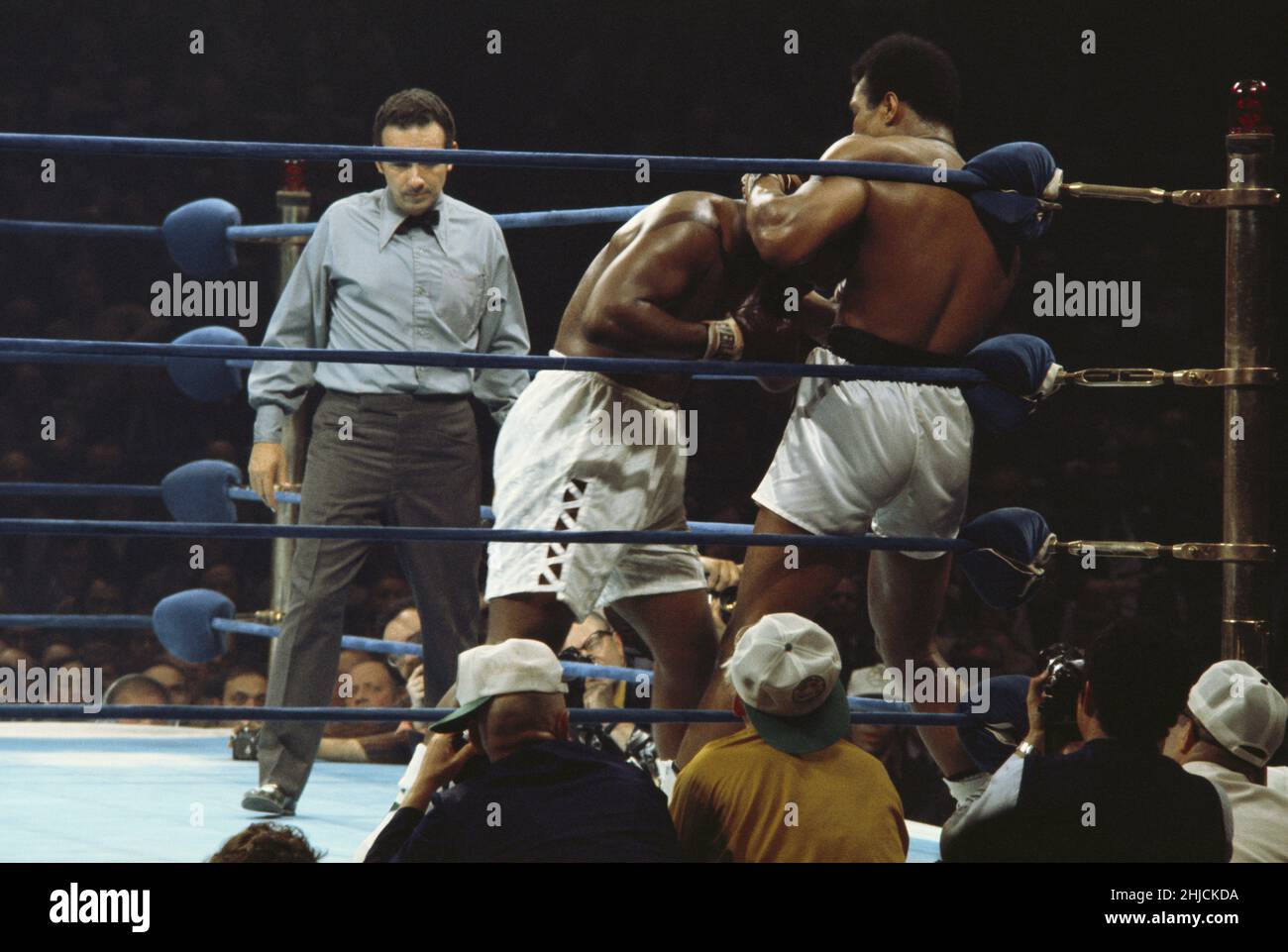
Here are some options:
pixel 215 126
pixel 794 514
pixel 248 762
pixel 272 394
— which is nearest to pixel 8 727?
pixel 248 762

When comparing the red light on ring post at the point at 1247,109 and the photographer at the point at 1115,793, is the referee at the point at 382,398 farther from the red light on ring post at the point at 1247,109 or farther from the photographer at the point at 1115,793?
the photographer at the point at 1115,793

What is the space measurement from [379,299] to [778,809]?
1.46 m

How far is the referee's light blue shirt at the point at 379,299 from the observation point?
310 cm

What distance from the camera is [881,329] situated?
8.02 feet

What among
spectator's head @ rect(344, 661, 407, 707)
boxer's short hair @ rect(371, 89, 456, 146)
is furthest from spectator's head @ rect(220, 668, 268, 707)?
boxer's short hair @ rect(371, 89, 456, 146)

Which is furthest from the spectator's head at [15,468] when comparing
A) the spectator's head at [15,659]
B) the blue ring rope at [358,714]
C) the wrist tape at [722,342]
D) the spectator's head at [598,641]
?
the wrist tape at [722,342]

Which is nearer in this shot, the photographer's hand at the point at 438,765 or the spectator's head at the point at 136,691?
the photographer's hand at the point at 438,765

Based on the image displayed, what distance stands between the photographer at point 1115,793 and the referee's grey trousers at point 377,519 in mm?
1374

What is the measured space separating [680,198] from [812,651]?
2.47 ft

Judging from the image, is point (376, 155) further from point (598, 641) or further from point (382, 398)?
point (598, 641)

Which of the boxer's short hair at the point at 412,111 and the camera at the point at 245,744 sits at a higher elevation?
the boxer's short hair at the point at 412,111

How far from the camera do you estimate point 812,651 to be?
202cm
